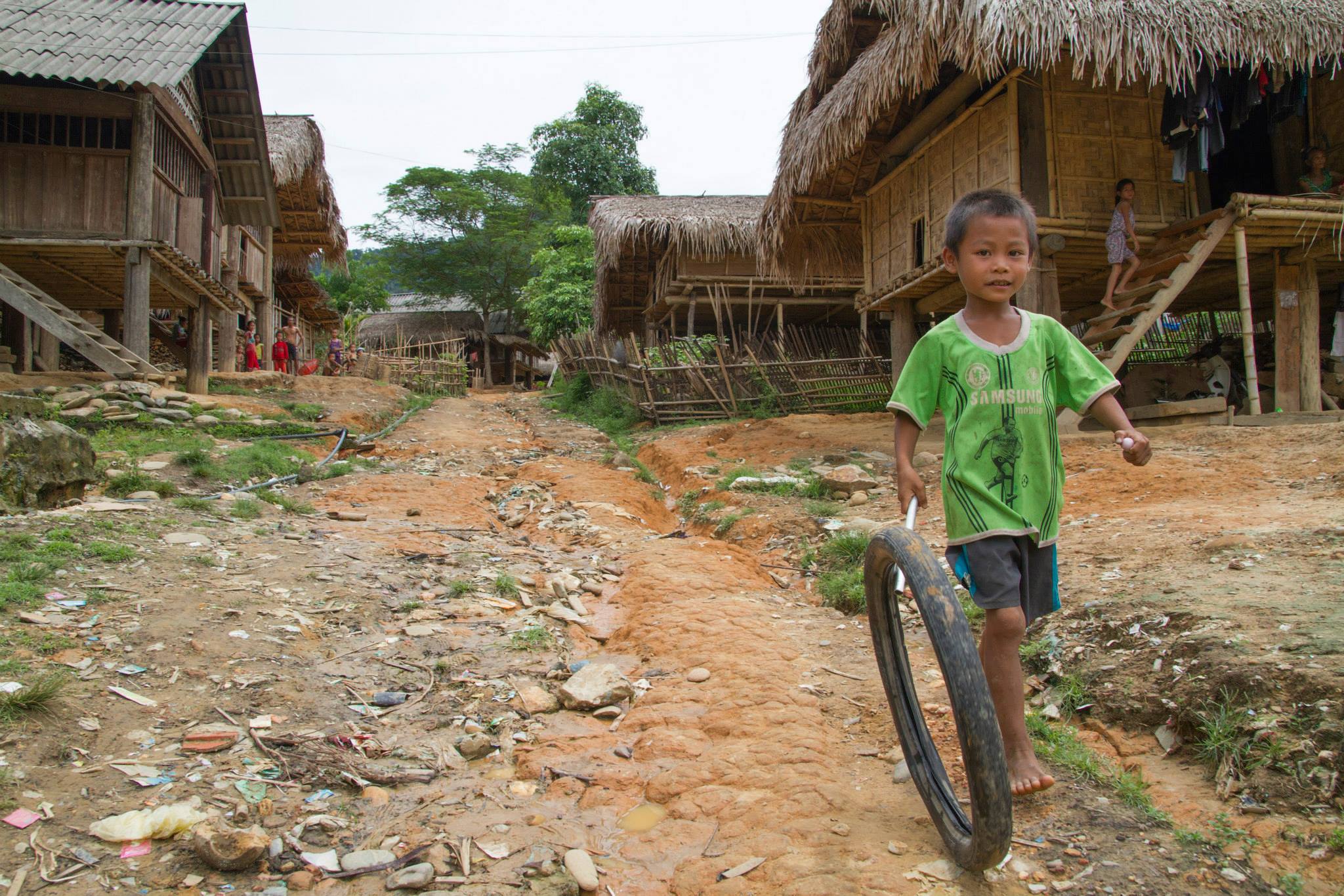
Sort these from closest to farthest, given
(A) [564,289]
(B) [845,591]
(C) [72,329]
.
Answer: (B) [845,591], (C) [72,329], (A) [564,289]

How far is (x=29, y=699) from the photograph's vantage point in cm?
217

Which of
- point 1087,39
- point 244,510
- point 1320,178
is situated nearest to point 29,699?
point 244,510

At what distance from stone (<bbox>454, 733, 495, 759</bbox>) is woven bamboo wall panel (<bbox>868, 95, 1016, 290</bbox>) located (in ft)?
22.2

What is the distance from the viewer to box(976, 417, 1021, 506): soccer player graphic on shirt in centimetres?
198

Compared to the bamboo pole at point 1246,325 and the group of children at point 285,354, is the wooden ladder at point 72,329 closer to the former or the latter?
the group of children at point 285,354

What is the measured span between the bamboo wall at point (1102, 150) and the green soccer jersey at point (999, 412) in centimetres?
591

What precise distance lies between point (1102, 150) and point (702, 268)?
9.43 metres

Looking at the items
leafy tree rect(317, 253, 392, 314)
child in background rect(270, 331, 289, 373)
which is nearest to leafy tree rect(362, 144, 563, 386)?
leafy tree rect(317, 253, 392, 314)

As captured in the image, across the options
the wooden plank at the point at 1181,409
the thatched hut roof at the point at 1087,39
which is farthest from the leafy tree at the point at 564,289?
the wooden plank at the point at 1181,409

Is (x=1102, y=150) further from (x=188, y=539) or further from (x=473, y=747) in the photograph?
(x=188, y=539)

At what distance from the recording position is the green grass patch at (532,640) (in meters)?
3.29

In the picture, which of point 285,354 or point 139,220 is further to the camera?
point 285,354

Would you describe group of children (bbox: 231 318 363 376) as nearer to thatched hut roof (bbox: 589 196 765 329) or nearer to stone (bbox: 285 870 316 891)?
thatched hut roof (bbox: 589 196 765 329)

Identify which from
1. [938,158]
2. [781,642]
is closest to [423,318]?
[938,158]
